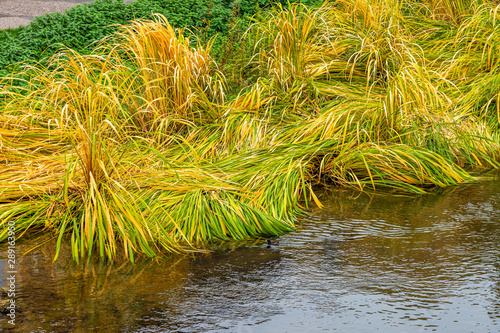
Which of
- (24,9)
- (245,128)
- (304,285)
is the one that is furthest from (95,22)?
(304,285)

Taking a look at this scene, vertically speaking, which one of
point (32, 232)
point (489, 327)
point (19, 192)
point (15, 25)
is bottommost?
point (489, 327)

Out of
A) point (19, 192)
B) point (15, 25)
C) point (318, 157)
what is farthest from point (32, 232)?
point (15, 25)

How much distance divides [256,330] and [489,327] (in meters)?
1.08

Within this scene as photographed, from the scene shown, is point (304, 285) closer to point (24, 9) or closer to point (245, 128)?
point (245, 128)

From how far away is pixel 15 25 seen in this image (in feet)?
26.8

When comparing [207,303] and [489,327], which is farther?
[207,303]

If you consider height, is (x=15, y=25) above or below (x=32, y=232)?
above

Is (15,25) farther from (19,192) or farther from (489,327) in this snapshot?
(489,327)

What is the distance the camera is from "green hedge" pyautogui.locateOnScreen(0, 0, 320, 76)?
6.99 meters

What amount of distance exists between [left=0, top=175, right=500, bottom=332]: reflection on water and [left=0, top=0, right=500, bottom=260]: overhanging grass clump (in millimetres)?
285

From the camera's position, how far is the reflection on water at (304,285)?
9.05 feet

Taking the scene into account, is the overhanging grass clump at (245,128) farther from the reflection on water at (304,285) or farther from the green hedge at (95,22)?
the green hedge at (95,22)

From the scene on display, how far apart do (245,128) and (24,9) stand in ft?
18.1

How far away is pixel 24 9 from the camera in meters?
8.90
